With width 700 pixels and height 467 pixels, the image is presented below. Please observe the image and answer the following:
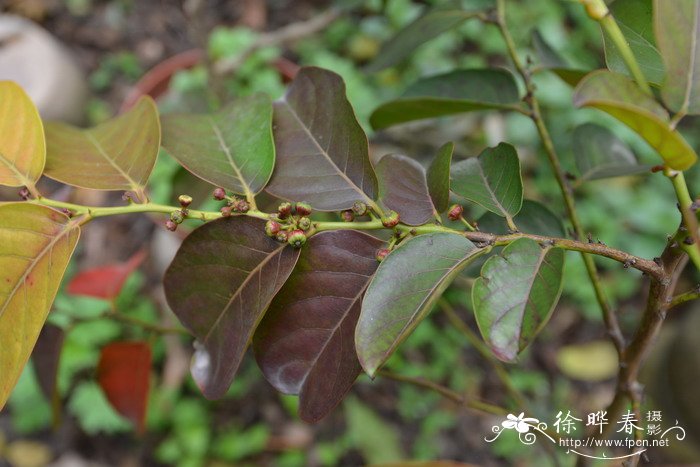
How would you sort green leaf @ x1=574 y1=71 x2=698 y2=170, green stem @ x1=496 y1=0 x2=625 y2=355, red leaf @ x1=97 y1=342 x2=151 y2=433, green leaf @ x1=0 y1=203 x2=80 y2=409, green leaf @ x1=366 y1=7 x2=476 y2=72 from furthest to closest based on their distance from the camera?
red leaf @ x1=97 y1=342 x2=151 y2=433
green leaf @ x1=366 y1=7 x2=476 y2=72
green stem @ x1=496 y1=0 x2=625 y2=355
green leaf @ x1=0 y1=203 x2=80 y2=409
green leaf @ x1=574 y1=71 x2=698 y2=170

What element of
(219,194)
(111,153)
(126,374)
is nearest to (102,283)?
Answer: (126,374)

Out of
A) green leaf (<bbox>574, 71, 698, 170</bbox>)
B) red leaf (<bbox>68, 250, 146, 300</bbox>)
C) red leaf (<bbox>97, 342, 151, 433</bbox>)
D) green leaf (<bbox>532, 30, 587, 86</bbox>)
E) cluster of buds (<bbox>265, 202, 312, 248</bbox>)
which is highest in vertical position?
green leaf (<bbox>574, 71, 698, 170</bbox>)

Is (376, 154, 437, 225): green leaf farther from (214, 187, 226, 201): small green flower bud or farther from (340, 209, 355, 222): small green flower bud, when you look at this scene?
(214, 187, 226, 201): small green flower bud

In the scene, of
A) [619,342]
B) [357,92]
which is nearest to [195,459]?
[357,92]

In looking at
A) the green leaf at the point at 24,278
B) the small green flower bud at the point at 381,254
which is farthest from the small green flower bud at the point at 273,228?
the green leaf at the point at 24,278

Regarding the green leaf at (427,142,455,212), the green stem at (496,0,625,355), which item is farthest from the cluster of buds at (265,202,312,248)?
the green stem at (496,0,625,355)
